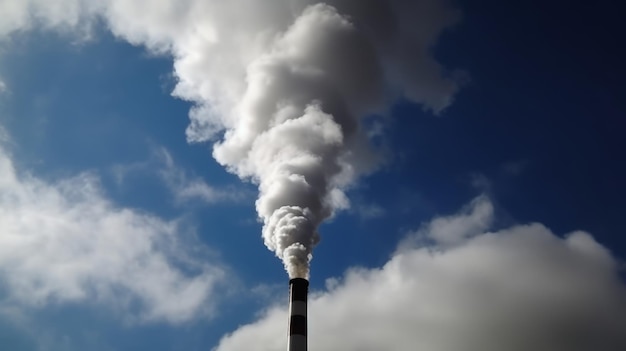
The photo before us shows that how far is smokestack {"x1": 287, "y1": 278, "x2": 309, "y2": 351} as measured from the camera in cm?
2932

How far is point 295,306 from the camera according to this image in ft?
100

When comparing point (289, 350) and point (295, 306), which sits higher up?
point (295, 306)

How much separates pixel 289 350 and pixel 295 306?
94.2 inches

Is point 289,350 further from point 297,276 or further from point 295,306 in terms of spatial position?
point 297,276

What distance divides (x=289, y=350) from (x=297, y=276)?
4476 mm

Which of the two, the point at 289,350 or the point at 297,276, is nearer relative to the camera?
the point at 289,350

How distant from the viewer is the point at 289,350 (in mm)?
29094

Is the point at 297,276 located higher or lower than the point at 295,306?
higher

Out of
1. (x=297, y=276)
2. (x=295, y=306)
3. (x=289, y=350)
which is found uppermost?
(x=297, y=276)

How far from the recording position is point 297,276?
32.2m

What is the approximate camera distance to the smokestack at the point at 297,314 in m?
29.3

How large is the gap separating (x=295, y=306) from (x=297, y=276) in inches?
84.0

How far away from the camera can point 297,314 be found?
30.2m

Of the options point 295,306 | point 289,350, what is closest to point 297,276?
point 295,306
